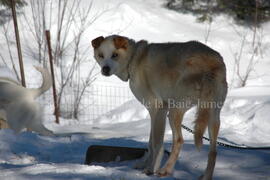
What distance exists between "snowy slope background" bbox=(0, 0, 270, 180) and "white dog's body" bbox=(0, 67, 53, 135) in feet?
0.92

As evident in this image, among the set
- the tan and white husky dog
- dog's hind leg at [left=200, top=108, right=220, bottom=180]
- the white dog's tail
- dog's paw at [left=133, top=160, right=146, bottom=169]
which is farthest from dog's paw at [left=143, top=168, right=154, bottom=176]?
the white dog's tail

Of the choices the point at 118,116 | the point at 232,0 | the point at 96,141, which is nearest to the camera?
the point at 96,141

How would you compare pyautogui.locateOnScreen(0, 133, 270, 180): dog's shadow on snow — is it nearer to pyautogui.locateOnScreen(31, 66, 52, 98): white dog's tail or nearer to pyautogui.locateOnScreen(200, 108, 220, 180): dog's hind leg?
pyautogui.locateOnScreen(200, 108, 220, 180): dog's hind leg

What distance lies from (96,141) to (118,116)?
123 inches

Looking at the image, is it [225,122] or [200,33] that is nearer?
[225,122]

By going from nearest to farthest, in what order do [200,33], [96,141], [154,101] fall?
[154,101]
[96,141]
[200,33]

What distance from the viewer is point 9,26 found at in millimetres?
12641

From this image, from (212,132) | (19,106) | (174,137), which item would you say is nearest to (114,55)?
(174,137)

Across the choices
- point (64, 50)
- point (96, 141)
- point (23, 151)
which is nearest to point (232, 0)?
point (64, 50)

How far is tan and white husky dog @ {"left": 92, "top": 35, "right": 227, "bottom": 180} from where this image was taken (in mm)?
3453

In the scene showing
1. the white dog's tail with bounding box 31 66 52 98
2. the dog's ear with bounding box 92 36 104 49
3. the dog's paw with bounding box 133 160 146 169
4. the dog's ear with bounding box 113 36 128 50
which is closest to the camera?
the dog's paw with bounding box 133 160 146 169

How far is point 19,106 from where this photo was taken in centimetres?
621

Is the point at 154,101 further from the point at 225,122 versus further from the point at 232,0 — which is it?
the point at 232,0

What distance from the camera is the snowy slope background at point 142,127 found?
3797 mm
